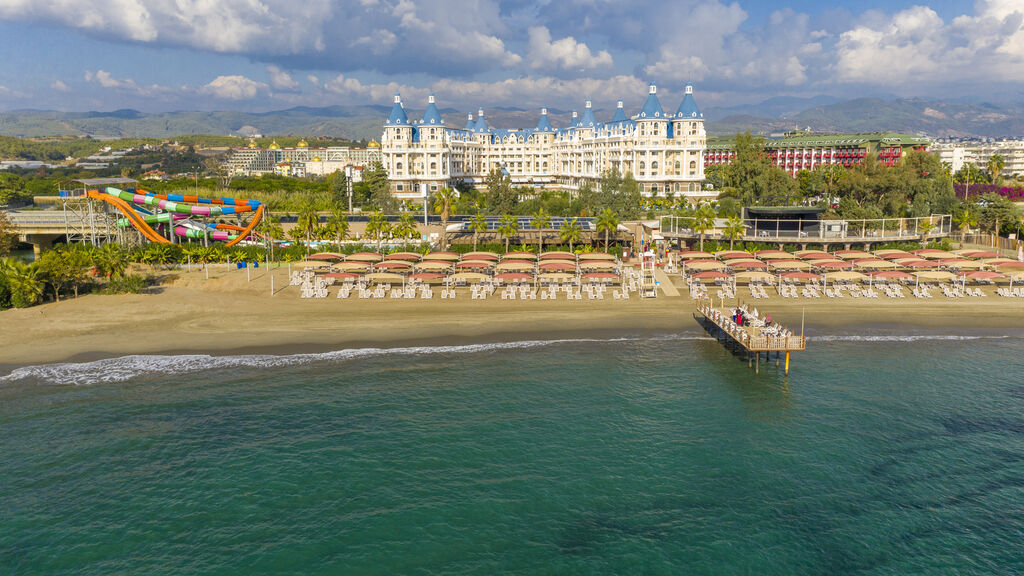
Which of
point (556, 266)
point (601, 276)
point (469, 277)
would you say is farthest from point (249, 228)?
point (601, 276)

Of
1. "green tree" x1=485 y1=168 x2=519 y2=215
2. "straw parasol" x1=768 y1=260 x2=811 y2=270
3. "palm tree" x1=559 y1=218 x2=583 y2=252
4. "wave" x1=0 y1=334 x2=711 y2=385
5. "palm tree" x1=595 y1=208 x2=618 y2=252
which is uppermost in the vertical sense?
"green tree" x1=485 y1=168 x2=519 y2=215

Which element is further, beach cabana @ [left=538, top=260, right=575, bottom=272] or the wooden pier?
beach cabana @ [left=538, top=260, right=575, bottom=272]

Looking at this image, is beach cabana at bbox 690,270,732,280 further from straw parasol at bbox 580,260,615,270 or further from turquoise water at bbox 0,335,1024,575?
A: turquoise water at bbox 0,335,1024,575

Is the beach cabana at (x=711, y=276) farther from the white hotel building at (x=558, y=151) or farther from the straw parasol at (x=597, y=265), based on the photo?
the white hotel building at (x=558, y=151)

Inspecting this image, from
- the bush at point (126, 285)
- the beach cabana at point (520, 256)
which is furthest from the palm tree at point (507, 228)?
the bush at point (126, 285)

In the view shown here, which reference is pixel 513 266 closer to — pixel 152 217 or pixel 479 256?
pixel 479 256

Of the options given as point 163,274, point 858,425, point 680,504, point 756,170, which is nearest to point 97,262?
point 163,274

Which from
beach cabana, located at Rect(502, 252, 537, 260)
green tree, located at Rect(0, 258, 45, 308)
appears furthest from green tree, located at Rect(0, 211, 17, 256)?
beach cabana, located at Rect(502, 252, 537, 260)
